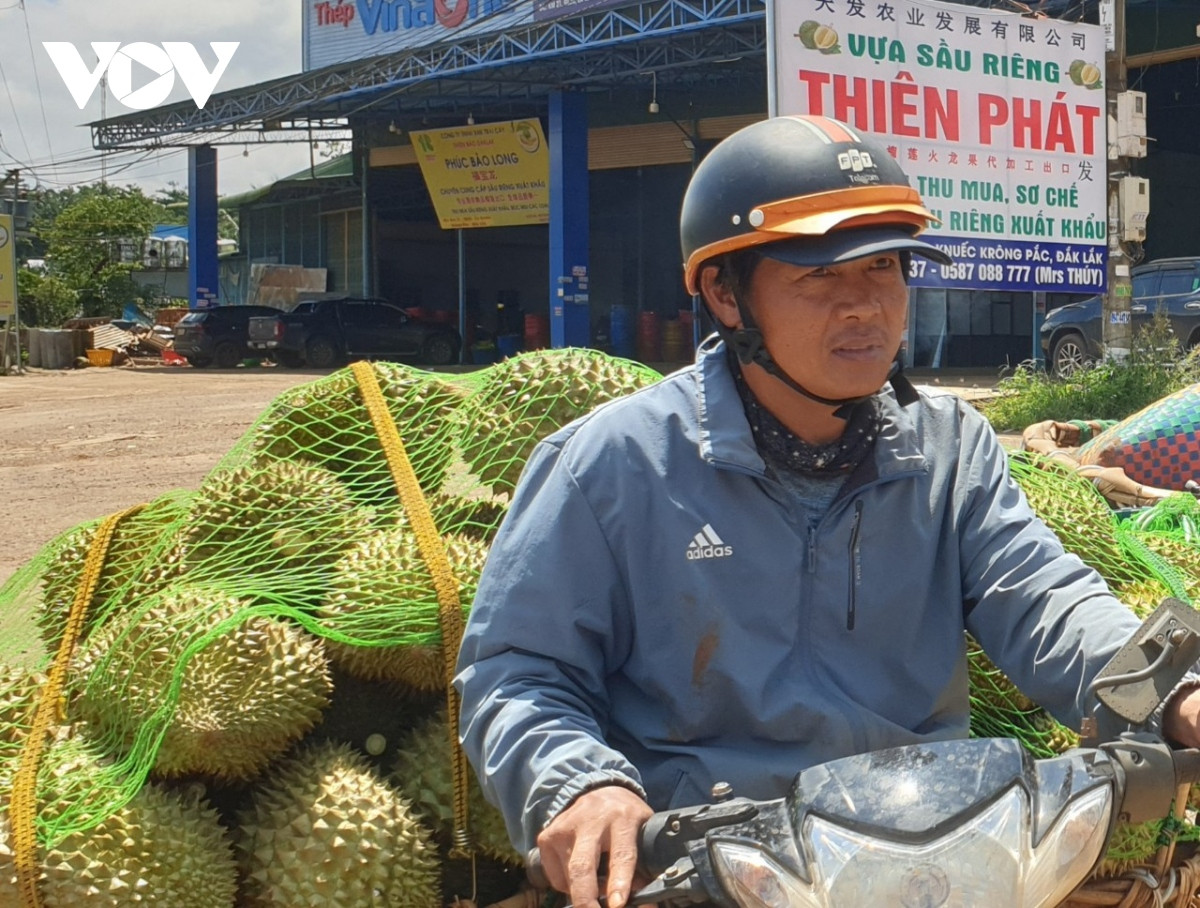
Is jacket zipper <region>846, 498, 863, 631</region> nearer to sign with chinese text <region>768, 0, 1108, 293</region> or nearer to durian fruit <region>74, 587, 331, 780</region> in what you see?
durian fruit <region>74, 587, 331, 780</region>

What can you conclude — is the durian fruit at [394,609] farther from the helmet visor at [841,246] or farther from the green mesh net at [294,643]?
the helmet visor at [841,246]

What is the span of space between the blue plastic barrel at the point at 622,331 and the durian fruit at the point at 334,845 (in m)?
28.1

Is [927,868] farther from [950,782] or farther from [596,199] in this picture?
[596,199]

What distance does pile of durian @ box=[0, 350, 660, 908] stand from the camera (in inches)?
90.4

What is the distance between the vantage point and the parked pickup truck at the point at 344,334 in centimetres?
2842

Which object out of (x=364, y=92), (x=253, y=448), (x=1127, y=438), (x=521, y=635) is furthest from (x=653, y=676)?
(x=364, y=92)

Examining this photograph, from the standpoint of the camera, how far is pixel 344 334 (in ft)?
95.0

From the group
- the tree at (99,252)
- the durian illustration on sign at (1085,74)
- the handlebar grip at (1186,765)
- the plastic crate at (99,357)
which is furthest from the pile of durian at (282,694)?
the tree at (99,252)

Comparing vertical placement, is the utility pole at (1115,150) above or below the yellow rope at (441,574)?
above

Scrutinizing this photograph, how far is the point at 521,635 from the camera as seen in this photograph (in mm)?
1863

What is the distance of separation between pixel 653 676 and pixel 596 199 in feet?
102

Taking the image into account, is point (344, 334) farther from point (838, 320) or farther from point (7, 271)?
point (838, 320)

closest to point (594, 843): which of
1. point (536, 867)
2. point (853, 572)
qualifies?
point (536, 867)

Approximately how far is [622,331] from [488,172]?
4.59m
